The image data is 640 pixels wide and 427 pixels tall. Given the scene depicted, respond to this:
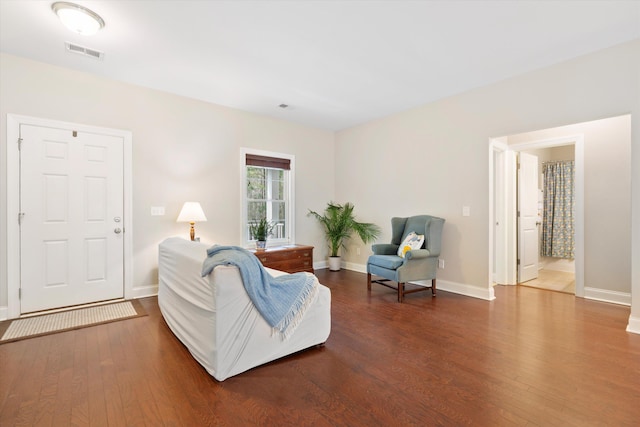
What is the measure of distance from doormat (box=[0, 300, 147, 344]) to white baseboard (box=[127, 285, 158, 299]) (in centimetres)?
25

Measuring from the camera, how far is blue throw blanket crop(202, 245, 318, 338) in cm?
204

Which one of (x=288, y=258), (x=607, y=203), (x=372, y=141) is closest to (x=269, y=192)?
(x=288, y=258)

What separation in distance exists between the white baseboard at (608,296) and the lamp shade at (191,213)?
5.10m

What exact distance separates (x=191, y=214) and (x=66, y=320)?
1.65 meters

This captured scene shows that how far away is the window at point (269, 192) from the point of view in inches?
192

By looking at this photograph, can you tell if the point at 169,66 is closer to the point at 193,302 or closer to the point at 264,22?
the point at 264,22

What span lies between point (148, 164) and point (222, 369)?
120 inches

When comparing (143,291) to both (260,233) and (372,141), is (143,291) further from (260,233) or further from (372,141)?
(372,141)

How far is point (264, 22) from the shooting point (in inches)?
99.7

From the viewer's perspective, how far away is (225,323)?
198 centimetres

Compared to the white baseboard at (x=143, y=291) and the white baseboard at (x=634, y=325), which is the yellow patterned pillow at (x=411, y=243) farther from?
the white baseboard at (x=143, y=291)

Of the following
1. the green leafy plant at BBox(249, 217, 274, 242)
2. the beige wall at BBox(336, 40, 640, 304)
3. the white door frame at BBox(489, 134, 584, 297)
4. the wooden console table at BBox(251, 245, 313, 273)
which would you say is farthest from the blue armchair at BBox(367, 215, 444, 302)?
the green leafy plant at BBox(249, 217, 274, 242)

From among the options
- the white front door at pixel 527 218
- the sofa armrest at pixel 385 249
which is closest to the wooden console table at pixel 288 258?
the sofa armrest at pixel 385 249

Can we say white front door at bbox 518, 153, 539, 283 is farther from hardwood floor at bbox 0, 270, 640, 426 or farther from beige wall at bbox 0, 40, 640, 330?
hardwood floor at bbox 0, 270, 640, 426
